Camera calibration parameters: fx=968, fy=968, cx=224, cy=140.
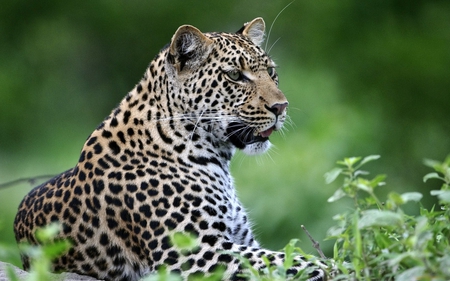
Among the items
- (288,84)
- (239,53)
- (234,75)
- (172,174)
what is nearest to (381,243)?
(172,174)

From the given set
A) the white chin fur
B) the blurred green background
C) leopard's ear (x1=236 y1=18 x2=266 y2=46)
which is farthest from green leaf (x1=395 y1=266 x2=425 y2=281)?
the blurred green background

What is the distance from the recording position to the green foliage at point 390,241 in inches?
191

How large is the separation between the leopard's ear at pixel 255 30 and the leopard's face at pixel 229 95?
30.6 inches

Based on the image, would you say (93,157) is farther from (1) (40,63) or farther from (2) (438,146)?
(1) (40,63)

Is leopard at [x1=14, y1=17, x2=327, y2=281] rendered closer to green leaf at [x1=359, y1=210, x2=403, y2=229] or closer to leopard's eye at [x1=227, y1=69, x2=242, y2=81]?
leopard's eye at [x1=227, y1=69, x2=242, y2=81]

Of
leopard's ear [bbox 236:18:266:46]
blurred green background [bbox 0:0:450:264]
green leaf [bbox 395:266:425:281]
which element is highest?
blurred green background [bbox 0:0:450:264]

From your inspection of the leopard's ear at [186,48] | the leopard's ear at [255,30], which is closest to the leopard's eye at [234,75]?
the leopard's ear at [186,48]

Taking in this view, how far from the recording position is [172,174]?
7.60m

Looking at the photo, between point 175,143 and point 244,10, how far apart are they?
21.0m

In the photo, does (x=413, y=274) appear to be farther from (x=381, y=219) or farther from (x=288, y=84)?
(x=288, y=84)

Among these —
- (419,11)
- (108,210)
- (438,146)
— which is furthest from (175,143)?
(419,11)

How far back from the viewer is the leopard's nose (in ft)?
25.9

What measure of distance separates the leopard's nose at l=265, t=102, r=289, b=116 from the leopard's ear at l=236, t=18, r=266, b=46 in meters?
1.12

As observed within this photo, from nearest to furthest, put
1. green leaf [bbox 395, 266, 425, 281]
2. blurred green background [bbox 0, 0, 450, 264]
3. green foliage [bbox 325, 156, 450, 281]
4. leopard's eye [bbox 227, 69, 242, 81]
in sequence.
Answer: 1. green leaf [bbox 395, 266, 425, 281]
2. green foliage [bbox 325, 156, 450, 281]
3. leopard's eye [bbox 227, 69, 242, 81]
4. blurred green background [bbox 0, 0, 450, 264]
